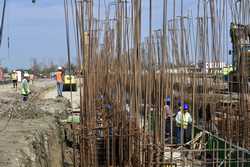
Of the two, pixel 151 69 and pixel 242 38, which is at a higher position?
pixel 242 38

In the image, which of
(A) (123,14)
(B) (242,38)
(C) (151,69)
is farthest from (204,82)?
(A) (123,14)

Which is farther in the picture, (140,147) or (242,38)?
(242,38)

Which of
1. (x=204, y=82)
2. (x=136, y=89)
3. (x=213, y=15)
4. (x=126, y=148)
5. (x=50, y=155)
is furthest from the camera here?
(x=204, y=82)

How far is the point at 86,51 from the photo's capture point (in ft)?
16.5

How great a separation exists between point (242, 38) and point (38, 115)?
3680 millimetres

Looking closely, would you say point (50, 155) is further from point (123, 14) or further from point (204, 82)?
point (204, 82)

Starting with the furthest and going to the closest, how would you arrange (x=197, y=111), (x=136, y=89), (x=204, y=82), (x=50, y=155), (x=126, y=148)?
1. (x=197, y=111)
2. (x=204, y=82)
3. (x=50, y=155)
4. (x=126, y=148)
5. (x=136, y=89)

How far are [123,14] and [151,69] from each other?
819mm

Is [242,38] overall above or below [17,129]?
above

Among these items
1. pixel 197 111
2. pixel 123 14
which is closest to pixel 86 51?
pixel 123 14

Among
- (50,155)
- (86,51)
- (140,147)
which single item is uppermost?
(86,51)

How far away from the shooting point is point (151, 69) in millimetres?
5469

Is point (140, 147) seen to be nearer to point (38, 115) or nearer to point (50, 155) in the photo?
point (50, 155)

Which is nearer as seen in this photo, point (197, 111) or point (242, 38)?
point (242, 38)
